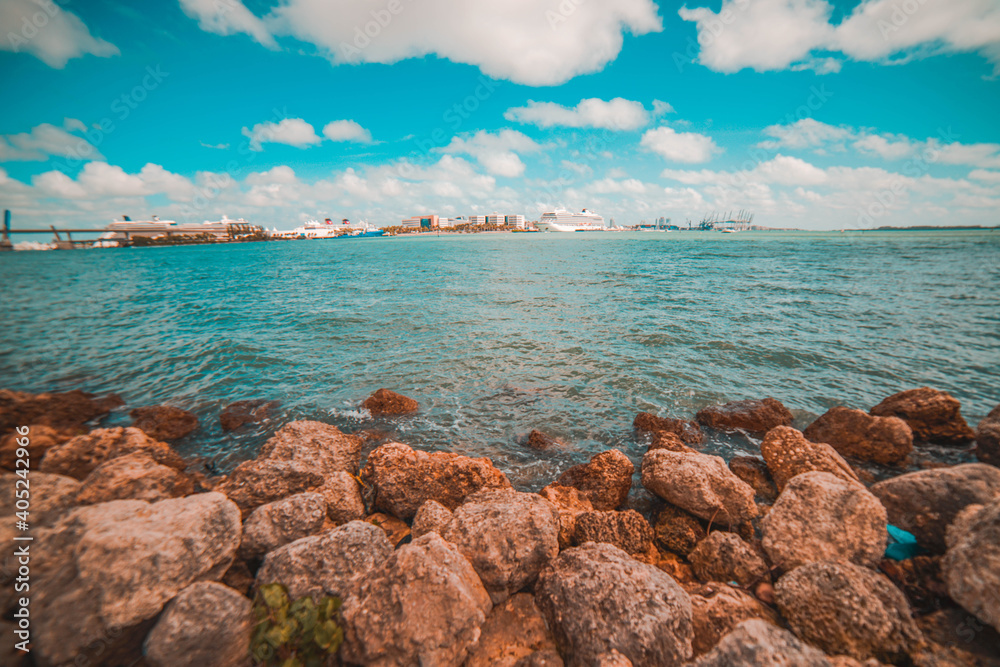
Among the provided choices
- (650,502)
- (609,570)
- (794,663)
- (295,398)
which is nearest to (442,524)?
A: (609,570)

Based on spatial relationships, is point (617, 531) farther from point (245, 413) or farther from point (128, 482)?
point (245, 413)

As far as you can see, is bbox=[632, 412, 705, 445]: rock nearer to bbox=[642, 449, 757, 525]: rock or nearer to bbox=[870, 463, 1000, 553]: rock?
bbox=[642, 449, 757, 525]: rock

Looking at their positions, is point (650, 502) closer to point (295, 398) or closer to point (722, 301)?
point (295, 398)

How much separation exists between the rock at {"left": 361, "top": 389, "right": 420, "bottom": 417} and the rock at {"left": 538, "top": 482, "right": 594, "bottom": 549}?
16.4 ft

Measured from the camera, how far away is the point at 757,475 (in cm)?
687

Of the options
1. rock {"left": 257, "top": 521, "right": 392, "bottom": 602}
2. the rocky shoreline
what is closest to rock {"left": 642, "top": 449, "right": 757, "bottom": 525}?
the rocky shoreline

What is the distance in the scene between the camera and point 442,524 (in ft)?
14.9

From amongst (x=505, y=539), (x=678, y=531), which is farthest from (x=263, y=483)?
(x=678, y=531)

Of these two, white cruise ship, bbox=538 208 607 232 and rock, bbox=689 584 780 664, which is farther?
white cruise ship, bbox=538 208 607 232

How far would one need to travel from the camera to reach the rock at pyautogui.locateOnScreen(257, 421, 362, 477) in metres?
6.07

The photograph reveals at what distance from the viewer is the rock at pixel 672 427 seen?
28.4 feet

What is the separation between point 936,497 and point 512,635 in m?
5.77

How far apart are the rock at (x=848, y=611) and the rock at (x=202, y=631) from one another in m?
5.34

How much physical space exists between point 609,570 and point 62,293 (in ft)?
158
